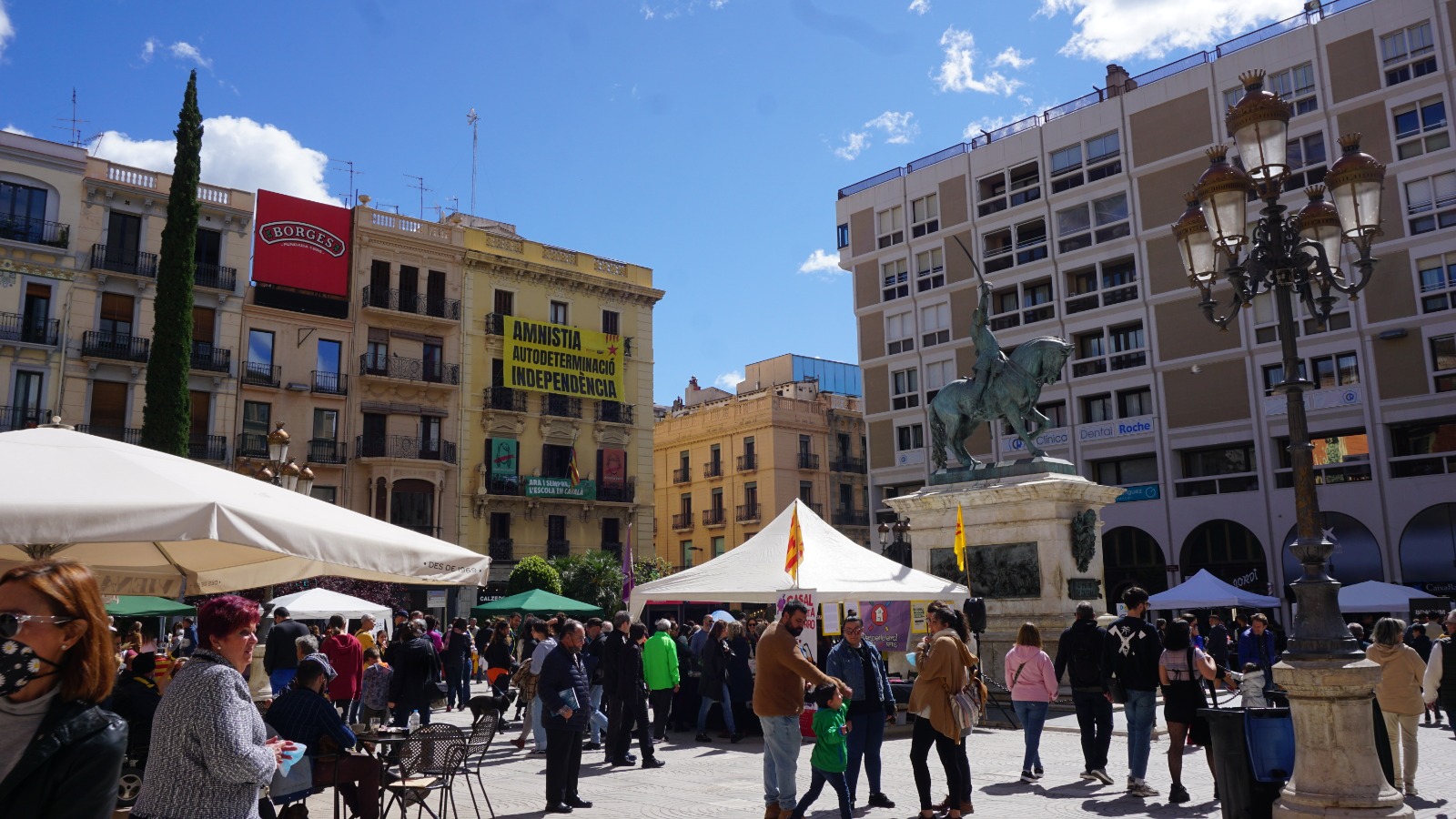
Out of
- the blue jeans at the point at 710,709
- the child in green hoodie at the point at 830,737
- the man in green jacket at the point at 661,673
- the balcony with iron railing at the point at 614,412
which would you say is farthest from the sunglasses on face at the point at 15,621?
the balcony with iron railing at the point at 614,412

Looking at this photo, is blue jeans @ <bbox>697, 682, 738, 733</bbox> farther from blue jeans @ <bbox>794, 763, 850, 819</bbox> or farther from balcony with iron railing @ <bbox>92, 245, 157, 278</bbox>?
balcony with iron railing @ <bbox>92, 245, 157, 278</bbox>

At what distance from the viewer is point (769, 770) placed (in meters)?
7.74

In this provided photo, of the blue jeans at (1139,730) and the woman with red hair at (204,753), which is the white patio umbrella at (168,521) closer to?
the woman with red hair at (204,753)

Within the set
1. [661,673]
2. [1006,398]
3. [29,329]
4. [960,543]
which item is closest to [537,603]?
[661,673]


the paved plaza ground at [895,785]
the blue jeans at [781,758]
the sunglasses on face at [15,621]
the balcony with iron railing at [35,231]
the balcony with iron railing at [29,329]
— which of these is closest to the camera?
the sunglasses on face at [15,621]

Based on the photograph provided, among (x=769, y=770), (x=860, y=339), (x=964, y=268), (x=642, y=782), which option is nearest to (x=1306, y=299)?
(x=769, y=770)

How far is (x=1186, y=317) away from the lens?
115 ft

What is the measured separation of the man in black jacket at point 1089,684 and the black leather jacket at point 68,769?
28.3ft

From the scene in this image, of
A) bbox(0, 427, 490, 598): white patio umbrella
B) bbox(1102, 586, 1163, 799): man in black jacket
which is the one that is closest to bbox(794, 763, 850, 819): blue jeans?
bbox(1102, 586, 1163, 799): man in black jacket

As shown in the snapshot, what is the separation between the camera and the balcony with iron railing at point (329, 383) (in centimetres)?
3750

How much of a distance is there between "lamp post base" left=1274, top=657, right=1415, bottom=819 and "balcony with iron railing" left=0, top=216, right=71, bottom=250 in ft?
119

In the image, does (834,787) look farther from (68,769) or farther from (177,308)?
(177,308)

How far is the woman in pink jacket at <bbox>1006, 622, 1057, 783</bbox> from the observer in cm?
989

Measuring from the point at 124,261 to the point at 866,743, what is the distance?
3359 centimetres
